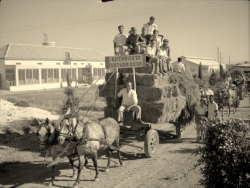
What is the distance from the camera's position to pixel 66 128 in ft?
18.5

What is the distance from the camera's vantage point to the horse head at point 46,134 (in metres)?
5.47

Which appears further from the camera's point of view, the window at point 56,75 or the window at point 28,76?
the window at point 56,75

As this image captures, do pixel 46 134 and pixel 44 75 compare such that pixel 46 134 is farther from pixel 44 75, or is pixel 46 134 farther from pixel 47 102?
pixel 44 75

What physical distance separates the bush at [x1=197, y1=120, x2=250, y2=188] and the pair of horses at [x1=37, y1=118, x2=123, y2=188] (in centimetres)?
289

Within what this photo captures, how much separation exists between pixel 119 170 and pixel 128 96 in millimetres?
2460

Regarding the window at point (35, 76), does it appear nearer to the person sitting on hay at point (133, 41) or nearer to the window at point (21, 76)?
the window at point (21, 76)

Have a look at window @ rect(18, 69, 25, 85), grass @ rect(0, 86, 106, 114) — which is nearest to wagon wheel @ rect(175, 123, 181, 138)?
grass @ rect(0, 86, 106, 114)

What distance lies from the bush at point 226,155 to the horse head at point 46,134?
11.0 ft

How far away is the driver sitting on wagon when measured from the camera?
314 inches

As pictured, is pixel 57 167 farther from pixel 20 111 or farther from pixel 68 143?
pixel 20 111

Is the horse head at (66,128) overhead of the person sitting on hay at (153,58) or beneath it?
beneath

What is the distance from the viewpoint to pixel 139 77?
8695mm

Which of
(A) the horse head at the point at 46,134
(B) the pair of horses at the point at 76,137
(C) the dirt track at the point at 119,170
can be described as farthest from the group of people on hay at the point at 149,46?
(A) the horse head at the point at 46,134

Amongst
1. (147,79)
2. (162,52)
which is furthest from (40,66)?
(147,79)
